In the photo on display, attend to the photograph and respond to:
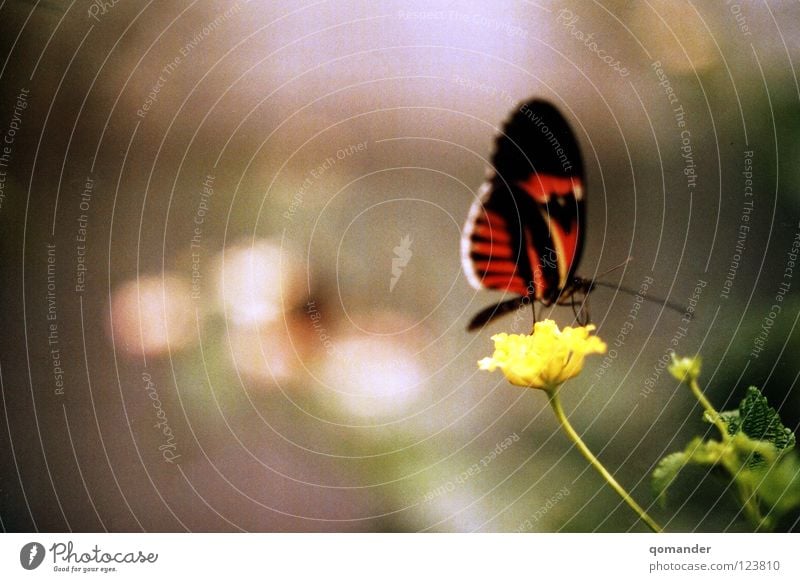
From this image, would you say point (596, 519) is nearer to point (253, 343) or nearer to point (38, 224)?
point (253, 343)

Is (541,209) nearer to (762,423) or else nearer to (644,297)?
(644,297)

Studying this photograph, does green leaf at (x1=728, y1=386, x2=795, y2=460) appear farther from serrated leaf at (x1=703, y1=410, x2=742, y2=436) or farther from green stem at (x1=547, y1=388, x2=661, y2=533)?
green stem at (x1=547, y1=388, x2=661, y2=533)

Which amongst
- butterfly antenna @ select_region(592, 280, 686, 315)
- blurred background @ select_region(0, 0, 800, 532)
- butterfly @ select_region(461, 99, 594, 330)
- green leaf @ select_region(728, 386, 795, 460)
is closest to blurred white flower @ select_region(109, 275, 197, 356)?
blurred background @ select_region(0, 0, 800, 532)

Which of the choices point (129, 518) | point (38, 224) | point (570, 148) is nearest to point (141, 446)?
point (129, 518)

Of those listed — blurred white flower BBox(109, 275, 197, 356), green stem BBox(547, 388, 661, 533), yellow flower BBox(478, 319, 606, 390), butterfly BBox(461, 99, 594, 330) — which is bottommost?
green stem BBox(547, 388, 661, 533)

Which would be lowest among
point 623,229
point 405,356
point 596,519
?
point 596,519

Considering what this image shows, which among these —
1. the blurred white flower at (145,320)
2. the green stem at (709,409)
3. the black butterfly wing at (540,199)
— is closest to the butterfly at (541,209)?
the black butterfly wing at (540,199)

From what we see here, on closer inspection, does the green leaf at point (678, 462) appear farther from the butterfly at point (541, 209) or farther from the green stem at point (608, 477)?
the butterfly at point (541, 209)
